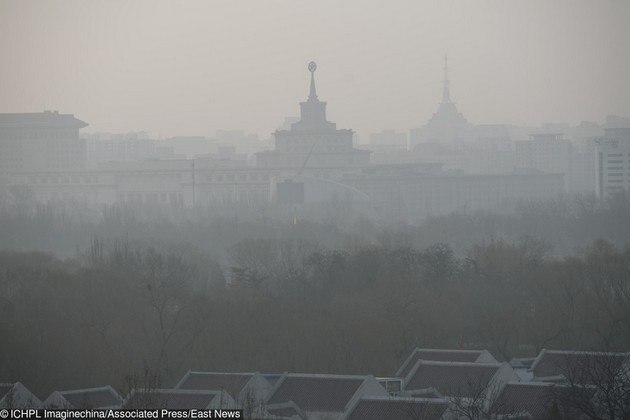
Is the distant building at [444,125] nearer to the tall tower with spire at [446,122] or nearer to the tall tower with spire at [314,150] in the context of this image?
the tall tower with spire at [446,122]

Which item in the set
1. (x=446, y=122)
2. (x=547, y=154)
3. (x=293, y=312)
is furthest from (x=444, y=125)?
(x=293, y=312)

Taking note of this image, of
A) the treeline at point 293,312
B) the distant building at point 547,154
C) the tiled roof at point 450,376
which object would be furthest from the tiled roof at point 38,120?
the tiled roof at point 450,376

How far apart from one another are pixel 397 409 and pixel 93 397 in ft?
9.85

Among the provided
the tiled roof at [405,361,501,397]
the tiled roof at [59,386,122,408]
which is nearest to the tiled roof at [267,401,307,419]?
the tiled roof at [59,386,122,408]

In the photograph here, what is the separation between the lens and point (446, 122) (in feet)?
482

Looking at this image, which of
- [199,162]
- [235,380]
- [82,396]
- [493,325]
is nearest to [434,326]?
[493,325]

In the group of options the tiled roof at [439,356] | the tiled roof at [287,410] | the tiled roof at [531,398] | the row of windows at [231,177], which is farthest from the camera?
the row of windows at [231,177]

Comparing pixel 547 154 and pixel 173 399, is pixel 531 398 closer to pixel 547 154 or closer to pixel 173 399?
pixel 173 399

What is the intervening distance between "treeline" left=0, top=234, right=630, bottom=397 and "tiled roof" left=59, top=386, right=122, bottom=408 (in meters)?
0.67

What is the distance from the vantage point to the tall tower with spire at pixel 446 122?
478 feet

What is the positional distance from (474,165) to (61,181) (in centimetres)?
2833

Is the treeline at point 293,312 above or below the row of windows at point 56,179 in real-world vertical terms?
above

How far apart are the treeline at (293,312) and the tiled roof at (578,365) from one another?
41.8 inches

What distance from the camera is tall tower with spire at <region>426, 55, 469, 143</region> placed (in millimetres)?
145750
